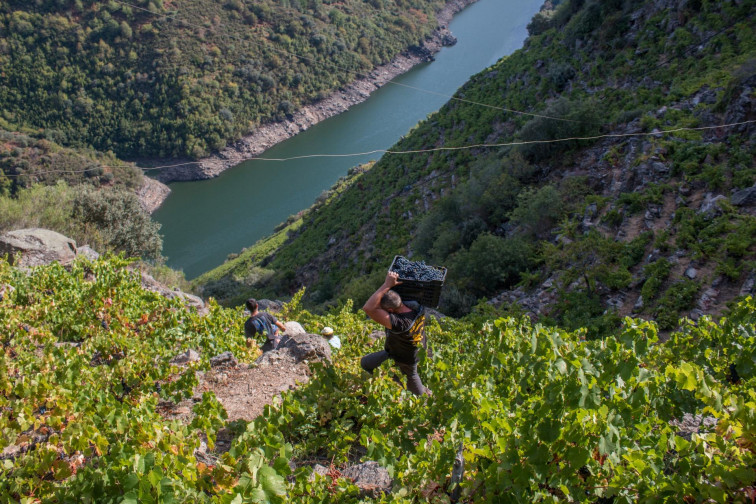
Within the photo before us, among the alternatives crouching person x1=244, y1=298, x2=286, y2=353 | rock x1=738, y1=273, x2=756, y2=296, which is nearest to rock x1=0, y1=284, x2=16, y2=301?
crouching person x1=244, y1=298, x2=286, y2=353

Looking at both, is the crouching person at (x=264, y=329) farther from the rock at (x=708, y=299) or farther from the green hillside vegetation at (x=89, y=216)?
the green hillside vegetation at (x=89, y=216)

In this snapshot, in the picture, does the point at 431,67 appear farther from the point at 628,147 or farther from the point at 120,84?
the point at 628,147

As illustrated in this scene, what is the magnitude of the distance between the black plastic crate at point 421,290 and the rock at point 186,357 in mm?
3494

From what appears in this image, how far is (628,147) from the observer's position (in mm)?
13805

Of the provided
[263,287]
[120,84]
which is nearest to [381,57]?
[120,84]

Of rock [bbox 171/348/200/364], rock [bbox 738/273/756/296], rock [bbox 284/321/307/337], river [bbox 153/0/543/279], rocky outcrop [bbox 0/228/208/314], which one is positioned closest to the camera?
rock [bbox 171/348/200/364]

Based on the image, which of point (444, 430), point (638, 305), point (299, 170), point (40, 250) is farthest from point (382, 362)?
point (299, 170)

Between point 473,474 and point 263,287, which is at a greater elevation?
point 473,474

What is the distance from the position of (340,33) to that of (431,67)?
14373mm

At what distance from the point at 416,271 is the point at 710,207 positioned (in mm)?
7687

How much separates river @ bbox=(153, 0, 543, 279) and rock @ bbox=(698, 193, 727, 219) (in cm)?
3812

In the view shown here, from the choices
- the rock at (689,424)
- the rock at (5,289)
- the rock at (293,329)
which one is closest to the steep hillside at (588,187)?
the rock at (689,424)

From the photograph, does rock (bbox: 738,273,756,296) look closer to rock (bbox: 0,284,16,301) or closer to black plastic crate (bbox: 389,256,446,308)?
black plastic crate (bbox: 389,256,446,308)

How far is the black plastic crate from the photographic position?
15.3ft
